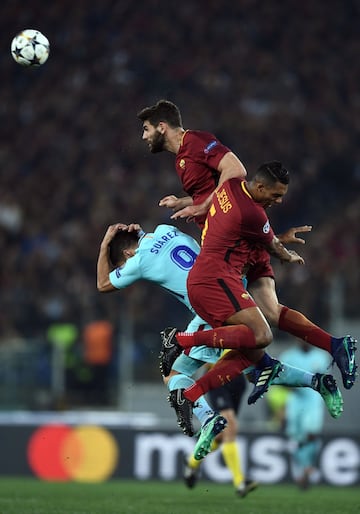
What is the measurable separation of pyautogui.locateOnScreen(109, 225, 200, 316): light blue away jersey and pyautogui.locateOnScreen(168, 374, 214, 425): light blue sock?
0.54 metres

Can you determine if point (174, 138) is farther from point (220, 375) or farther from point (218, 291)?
point (220, 375)

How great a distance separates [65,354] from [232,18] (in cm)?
933

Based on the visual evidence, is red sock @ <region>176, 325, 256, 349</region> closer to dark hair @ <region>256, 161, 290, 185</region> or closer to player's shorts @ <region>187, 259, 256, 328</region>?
player's shorts @ <region>187, 259, 256, 328</region>

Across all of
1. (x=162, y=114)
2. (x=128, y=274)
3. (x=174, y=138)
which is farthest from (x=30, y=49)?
(x=128, y=274)

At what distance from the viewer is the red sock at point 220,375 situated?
8.30 metres

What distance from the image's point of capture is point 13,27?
75.0 feet

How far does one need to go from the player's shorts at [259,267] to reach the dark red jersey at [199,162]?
2.09 ft

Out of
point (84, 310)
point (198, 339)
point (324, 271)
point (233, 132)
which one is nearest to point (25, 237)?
point (84, 310)

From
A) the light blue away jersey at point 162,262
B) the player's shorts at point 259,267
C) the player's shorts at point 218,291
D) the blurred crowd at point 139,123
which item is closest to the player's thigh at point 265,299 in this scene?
the player's shorts at point 259,267

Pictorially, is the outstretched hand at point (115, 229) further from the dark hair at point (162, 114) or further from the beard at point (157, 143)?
the dark hair at point (162, 114)

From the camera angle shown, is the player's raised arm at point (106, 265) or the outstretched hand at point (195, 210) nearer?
the outstretched hand at point (195, 210)

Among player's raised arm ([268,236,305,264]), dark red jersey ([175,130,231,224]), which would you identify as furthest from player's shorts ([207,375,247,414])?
dark red jersey ([175,130,231,224])

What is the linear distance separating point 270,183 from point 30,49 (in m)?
2.76

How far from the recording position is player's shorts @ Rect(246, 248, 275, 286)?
8.65m
